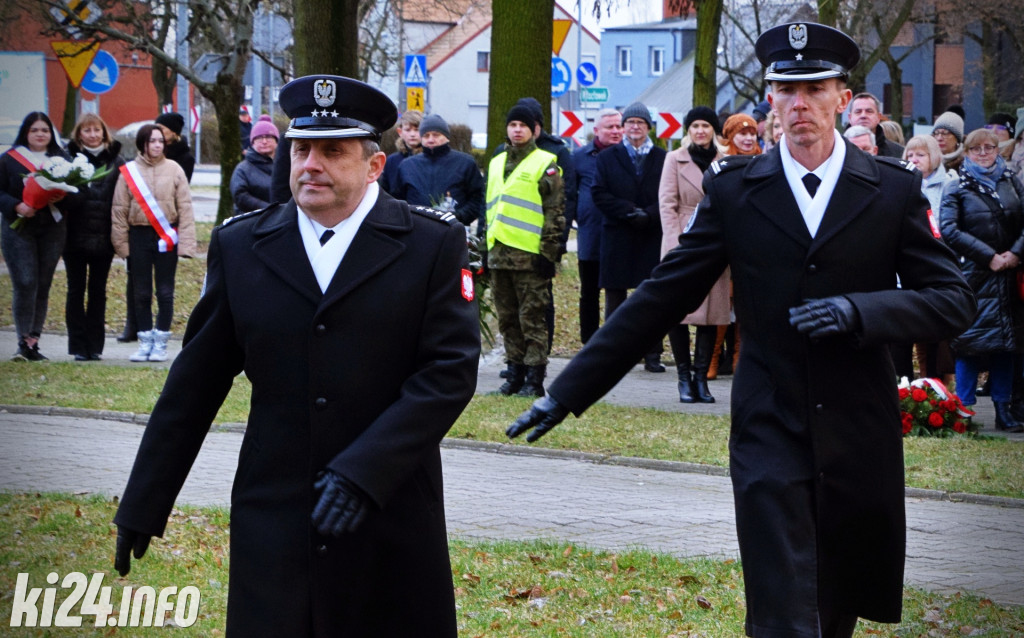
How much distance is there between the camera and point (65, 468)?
30.7 feet

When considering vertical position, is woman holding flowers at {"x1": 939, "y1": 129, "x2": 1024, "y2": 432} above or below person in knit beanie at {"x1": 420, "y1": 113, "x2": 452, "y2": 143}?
below

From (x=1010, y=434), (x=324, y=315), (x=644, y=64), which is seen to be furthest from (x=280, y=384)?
(x=644, y=64)

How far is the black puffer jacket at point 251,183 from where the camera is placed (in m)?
13.8

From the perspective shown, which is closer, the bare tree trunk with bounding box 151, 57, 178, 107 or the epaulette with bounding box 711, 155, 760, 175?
the epaulette with bounding box 711, 155, 760, 175

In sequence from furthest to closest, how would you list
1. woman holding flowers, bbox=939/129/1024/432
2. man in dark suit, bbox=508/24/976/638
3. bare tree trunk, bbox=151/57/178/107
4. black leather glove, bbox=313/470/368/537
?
bare tree trunk, bbox=151/57/178/107
woman holding flowers, bbox=939/129/1024/432
man in dark suit, bbox=508/24/976/638
black leather glove, bbox=313/470/368/537

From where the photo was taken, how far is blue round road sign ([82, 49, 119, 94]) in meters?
17.2

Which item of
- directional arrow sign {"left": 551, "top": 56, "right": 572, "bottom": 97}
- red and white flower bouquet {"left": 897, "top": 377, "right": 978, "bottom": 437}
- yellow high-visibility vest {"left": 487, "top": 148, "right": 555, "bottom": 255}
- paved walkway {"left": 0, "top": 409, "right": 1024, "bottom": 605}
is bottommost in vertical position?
paved walkway {"left": 0, "top": 409, "right": 1024, "bottom": 605}

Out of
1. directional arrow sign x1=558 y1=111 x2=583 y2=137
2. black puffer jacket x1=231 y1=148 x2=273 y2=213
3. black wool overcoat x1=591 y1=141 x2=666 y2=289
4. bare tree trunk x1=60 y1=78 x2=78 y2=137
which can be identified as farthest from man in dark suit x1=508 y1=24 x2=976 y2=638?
bare tree trunk x1=60 y1=78 x2=78 y2=137

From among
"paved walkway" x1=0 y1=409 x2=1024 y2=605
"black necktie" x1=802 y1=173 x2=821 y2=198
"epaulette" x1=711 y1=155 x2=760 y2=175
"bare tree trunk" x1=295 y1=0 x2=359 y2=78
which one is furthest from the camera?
"bare tree trunk" x1=295 y1=0 x2=359 y2=78

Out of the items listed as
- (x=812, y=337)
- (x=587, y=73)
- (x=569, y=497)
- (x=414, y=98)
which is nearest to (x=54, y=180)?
(x=569, y=497)

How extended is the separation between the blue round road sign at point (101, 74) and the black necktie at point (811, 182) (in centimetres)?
1370

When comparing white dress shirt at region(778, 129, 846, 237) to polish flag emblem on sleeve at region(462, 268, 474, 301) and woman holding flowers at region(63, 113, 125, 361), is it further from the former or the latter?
woman holding flowers at region(63, 113, 125, 361)

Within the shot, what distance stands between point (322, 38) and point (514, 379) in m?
3.35

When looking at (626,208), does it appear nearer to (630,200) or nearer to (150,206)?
(630,200)
